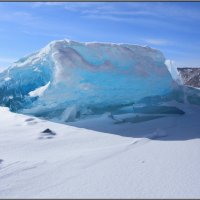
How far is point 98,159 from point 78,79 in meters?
3.15

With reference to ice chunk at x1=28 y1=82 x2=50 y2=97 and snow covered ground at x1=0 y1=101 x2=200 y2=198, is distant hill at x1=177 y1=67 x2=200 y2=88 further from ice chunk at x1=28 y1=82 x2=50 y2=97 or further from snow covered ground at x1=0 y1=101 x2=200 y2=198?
ice chunk at x1=28 y1=82 x2=50 y2=97

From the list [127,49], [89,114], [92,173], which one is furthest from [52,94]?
[92,173]

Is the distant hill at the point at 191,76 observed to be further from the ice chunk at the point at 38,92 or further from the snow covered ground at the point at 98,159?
the ice chunk at the point at 38,92

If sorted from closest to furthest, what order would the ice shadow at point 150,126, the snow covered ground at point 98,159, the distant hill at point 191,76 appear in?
the snow covered ground at point 98,159
the ice shadow at point 150,126
the distant hill at point 191,76

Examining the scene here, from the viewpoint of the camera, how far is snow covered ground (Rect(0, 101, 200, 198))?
9.32 feet

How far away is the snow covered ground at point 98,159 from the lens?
284 centimetres

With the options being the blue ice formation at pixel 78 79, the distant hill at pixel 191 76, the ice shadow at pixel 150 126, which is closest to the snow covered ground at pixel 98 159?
the ice shadow at pixel 150 126

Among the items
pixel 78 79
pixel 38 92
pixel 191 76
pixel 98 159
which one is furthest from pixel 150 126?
pixel 191 76

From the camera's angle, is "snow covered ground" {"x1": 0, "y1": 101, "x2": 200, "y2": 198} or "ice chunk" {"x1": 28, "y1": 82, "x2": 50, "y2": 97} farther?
"ice chunk" {"x1": 28, "y1": 82, "x2": 50, "y2": 97}

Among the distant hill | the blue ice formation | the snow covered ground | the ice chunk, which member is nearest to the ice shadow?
the snow covered ground

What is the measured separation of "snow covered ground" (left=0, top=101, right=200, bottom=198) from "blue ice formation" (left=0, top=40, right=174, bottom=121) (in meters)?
0.59

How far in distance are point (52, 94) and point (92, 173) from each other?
332 cm

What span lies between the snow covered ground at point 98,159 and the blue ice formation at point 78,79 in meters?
0.59

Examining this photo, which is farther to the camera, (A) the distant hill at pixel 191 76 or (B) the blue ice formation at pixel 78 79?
(A) the distant hill at pixel 191 76
